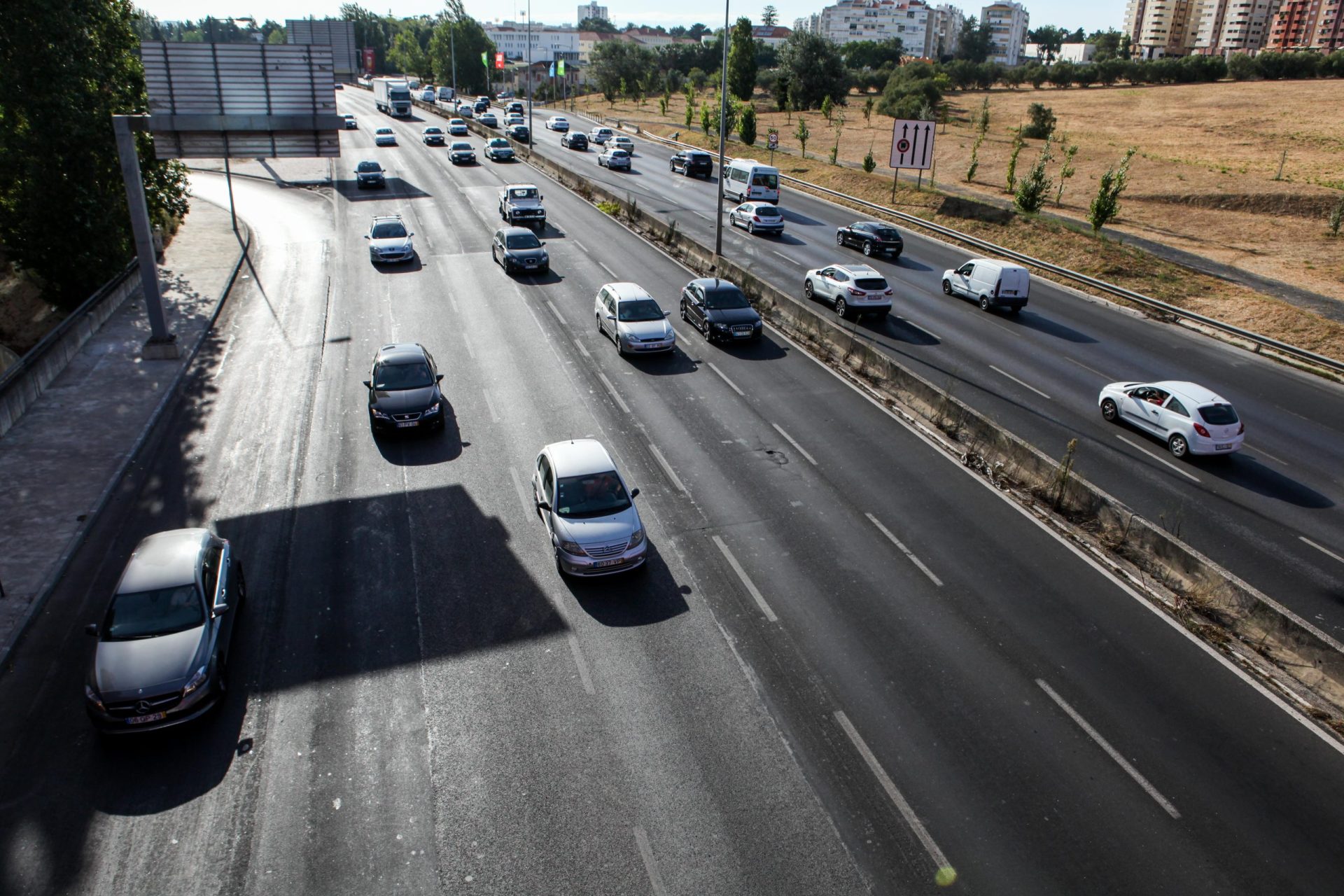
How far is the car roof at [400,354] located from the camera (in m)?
20.1

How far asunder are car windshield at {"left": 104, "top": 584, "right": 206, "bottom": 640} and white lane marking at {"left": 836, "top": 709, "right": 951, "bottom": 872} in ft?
29.4

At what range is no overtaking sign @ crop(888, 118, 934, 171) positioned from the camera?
159ft

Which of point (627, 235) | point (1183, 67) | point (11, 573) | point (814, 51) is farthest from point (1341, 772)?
point (1183, 67)

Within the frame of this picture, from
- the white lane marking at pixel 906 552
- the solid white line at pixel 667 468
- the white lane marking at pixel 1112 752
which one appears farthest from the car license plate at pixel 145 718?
the white lane marking at pixel 1112 752

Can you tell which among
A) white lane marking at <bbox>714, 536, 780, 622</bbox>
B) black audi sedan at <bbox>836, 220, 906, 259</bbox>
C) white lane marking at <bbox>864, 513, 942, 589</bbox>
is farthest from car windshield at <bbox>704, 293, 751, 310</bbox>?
black audi sedan at <bbox>836, 220, 906, 259</bbox>

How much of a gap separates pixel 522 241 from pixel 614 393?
46.1 ft

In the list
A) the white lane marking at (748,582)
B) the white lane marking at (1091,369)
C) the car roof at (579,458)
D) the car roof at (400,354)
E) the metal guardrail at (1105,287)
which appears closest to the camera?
the white lane marking at (748,582)

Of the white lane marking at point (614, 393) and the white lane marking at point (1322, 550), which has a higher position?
the white lane marking at point (614, 393)

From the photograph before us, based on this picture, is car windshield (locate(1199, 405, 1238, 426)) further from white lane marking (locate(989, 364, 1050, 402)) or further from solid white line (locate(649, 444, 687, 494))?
solid white line (locate(649, 444, 687, 494))

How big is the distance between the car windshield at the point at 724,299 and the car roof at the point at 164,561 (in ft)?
57.9

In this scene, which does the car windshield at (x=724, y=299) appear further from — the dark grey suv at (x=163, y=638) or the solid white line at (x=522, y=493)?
the dark grey suv at (x=163, y=638)

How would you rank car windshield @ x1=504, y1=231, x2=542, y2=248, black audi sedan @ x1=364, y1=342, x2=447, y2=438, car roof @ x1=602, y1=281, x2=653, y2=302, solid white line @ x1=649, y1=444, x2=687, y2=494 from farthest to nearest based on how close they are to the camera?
car windshield @ x1=504, y1=231, x2=542, y2=248, car roof @ x1=602, y1=281, x2=653, y2=302, black audi sedan @ x1=364, y1=342, x2=447, y2=438, solid white line @ x1=649, y1=444, x2=687, y2=494


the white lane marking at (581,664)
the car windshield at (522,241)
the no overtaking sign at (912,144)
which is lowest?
the white lane marking at (581,664)

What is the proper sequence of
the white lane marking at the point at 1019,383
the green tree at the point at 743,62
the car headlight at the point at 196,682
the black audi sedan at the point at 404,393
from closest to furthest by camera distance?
1. the car headlight at the point at 196,682
2. the black audi sedan at the point at 404,393
3. the white lane marking at the point at 1019,383
4. the green tree at the point at 743,62
